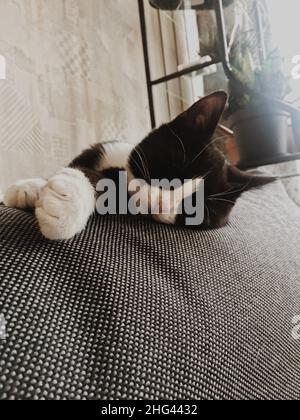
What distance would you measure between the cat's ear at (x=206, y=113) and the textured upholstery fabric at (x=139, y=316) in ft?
1.08

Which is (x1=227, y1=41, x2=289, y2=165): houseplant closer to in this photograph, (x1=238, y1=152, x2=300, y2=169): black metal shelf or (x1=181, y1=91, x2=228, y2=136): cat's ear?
(x1=238, y1=152, x2=300, y2=169): black metal shelf

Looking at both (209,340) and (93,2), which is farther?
(93,2)

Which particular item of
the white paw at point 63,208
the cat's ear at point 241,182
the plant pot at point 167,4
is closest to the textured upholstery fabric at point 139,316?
the white paw at point 63,208

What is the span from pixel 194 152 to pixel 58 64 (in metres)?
0.65

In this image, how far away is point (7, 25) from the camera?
1038mm

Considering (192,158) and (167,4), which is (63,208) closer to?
(192,158)

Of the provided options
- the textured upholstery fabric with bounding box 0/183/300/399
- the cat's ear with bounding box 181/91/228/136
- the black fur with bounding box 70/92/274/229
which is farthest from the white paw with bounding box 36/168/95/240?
the cat's ear with bounding box 181/91/228/136

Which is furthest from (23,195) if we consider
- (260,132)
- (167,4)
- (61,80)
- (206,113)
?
(167,4)

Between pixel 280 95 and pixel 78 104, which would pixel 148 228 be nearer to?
pixel 78 104

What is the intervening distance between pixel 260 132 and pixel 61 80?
0.75 meters

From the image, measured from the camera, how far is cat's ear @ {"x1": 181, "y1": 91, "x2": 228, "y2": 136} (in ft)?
2.63

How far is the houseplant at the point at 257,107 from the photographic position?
134 centimetres
